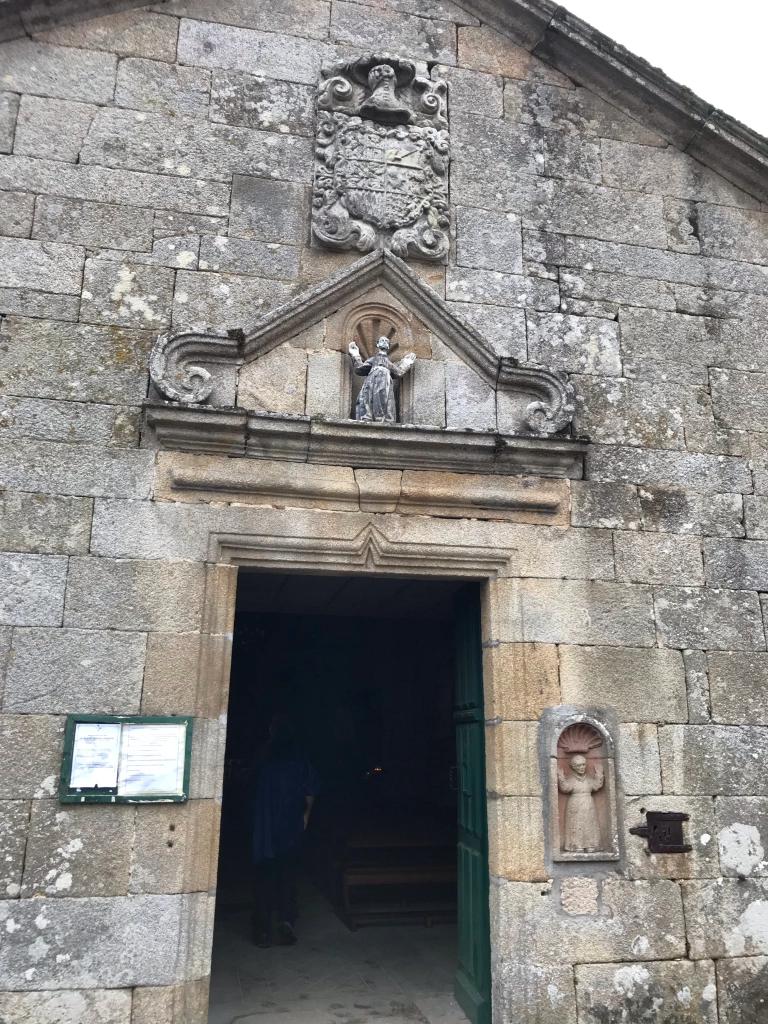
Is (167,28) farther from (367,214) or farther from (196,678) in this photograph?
(196,678)

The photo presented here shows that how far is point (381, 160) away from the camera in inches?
173

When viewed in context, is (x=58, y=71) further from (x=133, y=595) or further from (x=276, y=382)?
(x=133, y=595)

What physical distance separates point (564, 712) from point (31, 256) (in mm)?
3304

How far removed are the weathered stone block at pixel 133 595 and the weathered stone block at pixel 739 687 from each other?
248cm

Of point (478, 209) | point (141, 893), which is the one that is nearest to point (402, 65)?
point (478, 209)


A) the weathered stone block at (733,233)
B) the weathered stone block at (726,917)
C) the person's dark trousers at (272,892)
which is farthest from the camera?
the person's dark trousers at (272,892)

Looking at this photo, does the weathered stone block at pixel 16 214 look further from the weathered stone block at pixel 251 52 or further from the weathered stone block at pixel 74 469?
the weathered stone block at pixel 251 52

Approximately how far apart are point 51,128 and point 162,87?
0.62 meters

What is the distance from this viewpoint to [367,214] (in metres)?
4.30

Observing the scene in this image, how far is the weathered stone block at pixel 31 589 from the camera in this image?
11.4 ft

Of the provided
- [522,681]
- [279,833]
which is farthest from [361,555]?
[279,833]

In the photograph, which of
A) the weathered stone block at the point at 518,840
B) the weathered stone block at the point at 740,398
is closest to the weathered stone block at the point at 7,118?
the weathered stone block at the point at 740,398

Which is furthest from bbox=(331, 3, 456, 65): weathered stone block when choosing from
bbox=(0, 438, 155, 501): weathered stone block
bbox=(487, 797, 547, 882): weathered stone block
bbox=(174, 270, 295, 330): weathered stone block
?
bbox=(487, 797, 547, 882): weathered stone block

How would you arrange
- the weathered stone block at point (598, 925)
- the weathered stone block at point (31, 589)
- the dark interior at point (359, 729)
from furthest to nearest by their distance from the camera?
the dark interior at point (359, 729) → the weathered stone block at point (598, 925) → the weathered stone block at point (31, 589)
